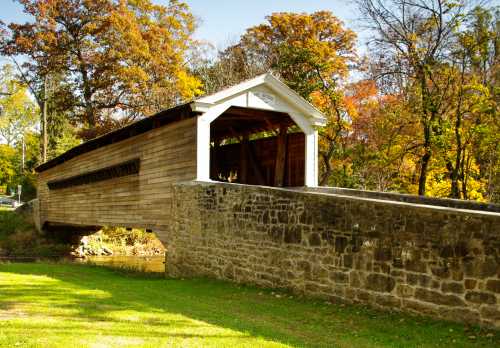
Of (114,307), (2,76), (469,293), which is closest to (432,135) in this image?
(469,293)

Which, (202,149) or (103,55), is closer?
(202,149)

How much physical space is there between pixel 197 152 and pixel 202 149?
15cm

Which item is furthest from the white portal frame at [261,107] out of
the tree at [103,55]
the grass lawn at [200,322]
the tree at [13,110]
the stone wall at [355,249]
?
the tree at [13,110]

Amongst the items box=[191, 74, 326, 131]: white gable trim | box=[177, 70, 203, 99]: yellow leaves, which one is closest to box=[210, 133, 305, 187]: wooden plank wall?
box=[191, 74, 326, 131]: white gable trim

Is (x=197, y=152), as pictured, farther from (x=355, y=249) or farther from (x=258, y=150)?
(x=355, y=249)

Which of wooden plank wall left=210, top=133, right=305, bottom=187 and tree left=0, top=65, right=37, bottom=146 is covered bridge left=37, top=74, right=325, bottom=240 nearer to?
wooden plank wall left=210, top=133, right=305, bottom=187

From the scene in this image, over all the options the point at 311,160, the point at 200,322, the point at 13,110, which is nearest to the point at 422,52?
the point at 311,160

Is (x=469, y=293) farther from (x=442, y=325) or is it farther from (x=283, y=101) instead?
(x=283, y=101)

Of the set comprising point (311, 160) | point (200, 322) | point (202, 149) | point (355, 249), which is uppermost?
point (202, 149)

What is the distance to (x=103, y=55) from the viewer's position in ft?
92.8

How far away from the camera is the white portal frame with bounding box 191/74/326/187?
13.1 meters

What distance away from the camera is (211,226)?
1208 centimetres

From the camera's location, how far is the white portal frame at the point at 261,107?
13125 millimetres

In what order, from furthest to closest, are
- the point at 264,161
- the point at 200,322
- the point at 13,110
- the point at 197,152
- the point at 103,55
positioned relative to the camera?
the point at 13,110
the point at 103,55
the point at 264,161
the point at 197,152
the point at 200,322
